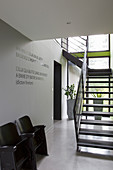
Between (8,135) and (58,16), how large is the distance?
7.35 feet

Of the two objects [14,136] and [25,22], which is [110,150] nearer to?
Result: [14,136]

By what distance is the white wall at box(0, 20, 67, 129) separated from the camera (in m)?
2.61

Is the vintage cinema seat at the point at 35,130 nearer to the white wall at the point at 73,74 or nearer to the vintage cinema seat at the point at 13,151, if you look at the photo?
the vintage cinema seat at the point at 13,151

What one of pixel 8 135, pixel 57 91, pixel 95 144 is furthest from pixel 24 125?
pixel 57 91

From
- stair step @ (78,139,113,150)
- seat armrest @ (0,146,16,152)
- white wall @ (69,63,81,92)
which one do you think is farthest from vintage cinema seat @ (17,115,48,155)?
white wall @ (69,63,81,92)

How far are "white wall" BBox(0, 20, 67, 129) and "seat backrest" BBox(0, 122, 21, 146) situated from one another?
0.69ft

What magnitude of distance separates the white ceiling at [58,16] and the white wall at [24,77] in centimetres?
35

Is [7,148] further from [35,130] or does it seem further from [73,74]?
[73,74]

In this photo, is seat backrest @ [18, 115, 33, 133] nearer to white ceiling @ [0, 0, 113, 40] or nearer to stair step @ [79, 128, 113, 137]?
stair step @ [79, 128, 113, 137]

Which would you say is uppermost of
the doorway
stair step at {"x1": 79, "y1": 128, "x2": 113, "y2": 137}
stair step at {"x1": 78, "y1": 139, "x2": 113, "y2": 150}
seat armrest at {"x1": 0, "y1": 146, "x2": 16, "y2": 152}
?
the doorway

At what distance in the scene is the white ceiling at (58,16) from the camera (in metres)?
2.06

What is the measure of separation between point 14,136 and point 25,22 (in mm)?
2137

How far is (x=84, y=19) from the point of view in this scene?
255cm

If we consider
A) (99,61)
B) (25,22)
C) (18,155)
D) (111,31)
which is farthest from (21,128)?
(99,61)
